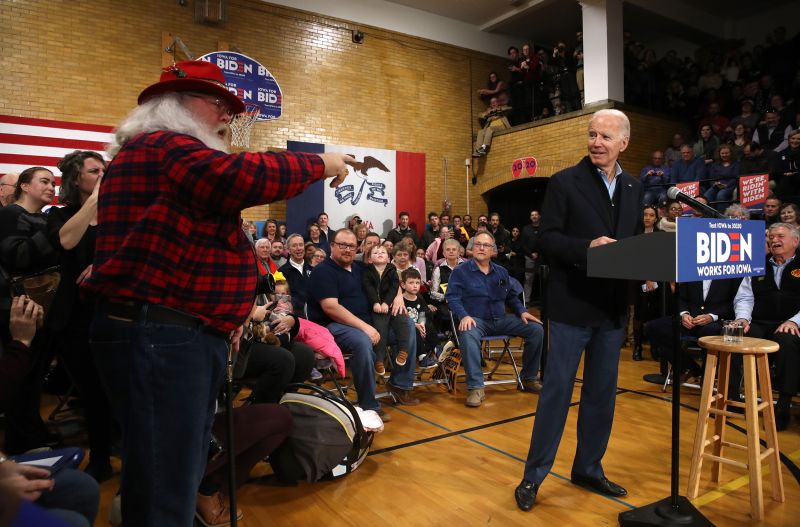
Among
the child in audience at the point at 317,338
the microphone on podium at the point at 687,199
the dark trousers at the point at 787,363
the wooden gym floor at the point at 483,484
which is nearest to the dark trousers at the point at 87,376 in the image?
the wooden gym floor at the point at 483,484

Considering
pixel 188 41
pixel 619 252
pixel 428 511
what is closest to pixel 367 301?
pixel 428 511

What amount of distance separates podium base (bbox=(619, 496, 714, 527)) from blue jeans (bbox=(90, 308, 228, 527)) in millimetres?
1793

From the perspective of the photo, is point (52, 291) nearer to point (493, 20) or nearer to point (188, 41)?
point (188, 41)

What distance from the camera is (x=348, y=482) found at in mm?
2805

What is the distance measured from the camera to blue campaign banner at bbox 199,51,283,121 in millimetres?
7957

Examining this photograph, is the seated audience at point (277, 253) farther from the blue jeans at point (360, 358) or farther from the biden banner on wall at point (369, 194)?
the blue jeans at point (360, 358)

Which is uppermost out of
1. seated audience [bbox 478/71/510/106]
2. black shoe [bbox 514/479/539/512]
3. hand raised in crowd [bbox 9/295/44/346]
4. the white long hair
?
seated audience [bbox 478/71/510/106]

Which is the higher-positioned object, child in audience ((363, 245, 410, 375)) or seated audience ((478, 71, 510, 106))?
seated audience ((478, 71, 510, 106))

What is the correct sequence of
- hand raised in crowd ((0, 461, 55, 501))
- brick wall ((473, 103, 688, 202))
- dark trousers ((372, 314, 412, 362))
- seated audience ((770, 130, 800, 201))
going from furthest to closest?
brick wall ((473, 103, 688, 202)), seated audience ((770, 130, 800, 201)), dark trousers ((372, 314, 412, 362)), hand raised in crowd ((0, 461, 55, 501))

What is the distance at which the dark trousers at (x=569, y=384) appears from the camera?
247 centimetres

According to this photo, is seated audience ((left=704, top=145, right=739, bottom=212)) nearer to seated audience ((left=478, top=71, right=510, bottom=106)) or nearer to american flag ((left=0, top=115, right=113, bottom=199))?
seated audience ((left=478, top=71, right=510, bottom=106))

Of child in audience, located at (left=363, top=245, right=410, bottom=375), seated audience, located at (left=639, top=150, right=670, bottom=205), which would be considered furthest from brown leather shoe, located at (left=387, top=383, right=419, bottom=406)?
seated audience, located at (left=639, top=150, right=670, bottom=205)

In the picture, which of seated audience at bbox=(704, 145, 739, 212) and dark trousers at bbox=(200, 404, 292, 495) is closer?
dark trousers at bbox=(200, 404, 292, 495)

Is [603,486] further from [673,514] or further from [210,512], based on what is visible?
[210,512]
